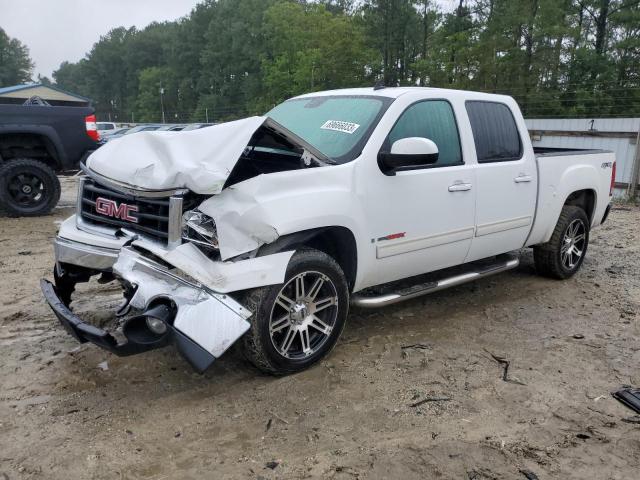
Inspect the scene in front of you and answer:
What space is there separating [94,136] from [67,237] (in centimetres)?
587

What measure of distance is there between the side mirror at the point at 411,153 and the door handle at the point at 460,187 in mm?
630

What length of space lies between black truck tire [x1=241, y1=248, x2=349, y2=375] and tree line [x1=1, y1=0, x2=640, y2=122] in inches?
131

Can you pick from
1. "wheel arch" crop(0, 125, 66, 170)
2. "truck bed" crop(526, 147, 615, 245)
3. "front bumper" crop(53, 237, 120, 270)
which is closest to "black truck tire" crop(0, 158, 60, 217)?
"wheel arch" crop(0, 125, 66, 170)

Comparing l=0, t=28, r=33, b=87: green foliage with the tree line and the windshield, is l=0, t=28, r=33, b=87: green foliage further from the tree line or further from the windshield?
the windshield

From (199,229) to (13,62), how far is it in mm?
110571

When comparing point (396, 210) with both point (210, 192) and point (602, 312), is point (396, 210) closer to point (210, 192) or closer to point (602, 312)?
point (210, 192)

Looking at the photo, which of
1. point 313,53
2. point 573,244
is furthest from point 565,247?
point 313,53

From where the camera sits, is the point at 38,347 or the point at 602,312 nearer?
the point at 38,347

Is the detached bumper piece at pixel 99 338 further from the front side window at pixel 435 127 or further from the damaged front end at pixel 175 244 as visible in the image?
the front side window at pixel 435 127

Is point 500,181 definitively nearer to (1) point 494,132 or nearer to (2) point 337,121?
(1) point 494,132

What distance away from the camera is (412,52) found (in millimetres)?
39625

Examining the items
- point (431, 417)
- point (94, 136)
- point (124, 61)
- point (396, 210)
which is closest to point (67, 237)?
point (396, 210)

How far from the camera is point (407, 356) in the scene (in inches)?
157

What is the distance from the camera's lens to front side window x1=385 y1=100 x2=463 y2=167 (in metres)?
4.13
